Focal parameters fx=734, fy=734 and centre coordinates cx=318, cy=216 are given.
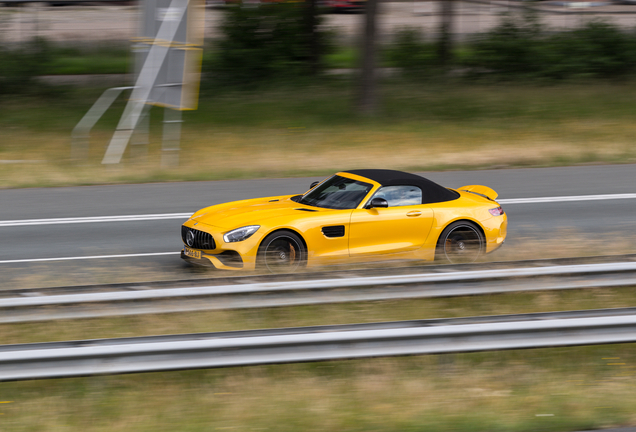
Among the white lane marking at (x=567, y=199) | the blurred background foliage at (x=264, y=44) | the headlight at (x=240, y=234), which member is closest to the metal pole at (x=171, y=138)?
the blurred background foliage at (x=264, y=44)

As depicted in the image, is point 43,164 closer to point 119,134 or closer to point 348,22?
point 119,134

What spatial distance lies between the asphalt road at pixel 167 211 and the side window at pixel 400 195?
153 cm

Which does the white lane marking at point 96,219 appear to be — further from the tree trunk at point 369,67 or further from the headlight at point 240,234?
the tree trunk at point 369,67

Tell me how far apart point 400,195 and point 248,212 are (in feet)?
5.94

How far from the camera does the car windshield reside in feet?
28.3

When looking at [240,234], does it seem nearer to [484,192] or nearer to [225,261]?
[225,261]

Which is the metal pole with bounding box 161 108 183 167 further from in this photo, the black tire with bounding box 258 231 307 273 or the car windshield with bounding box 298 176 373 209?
the black tire with bounding box 258 231 307 273

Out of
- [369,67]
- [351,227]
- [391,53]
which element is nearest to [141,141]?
[369,67]

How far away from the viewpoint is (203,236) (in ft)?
27.5

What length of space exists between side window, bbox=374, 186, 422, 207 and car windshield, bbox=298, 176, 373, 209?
→ 0.18 meters

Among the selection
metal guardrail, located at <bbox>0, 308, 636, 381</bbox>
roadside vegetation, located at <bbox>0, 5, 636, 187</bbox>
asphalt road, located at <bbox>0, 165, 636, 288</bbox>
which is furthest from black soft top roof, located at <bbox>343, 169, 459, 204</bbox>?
roadside vegetation, located at <bbox>0, 5, 636, 187</bbox>

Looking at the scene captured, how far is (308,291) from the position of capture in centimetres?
561

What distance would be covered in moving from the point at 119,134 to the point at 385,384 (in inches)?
546

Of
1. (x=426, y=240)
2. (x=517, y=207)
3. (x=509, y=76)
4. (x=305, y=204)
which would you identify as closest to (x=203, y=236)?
(x=305, y=204)
